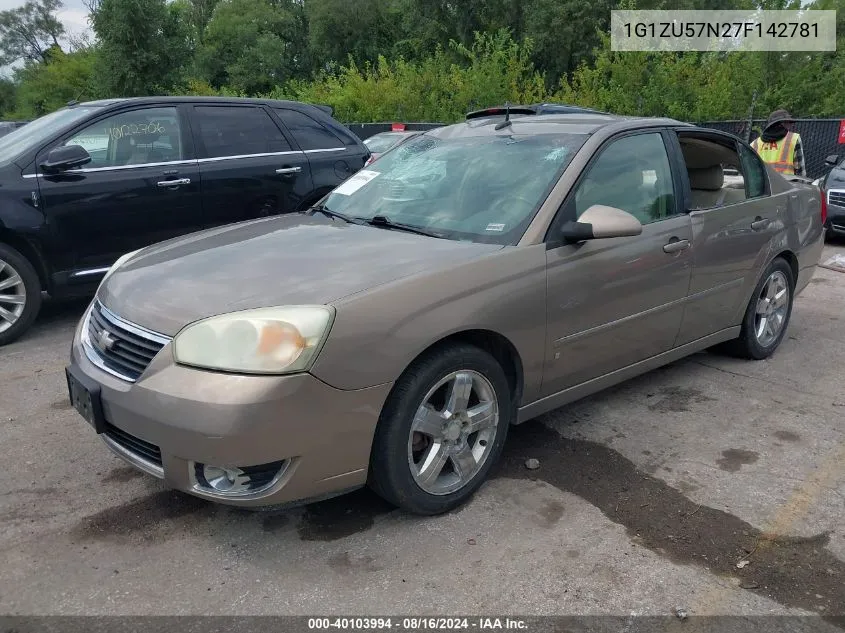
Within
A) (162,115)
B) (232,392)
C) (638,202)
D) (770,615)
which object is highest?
(162,115)

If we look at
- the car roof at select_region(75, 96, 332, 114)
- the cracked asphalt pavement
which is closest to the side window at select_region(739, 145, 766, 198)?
the cracked asphalt pavement

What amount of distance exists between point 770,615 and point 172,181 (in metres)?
5.16

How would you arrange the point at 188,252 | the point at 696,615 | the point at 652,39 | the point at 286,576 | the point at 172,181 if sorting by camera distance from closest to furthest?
the point at 696,615 → the point at 286,576 → the point at 188,252 → the point at 172,181 → the point at 652,39

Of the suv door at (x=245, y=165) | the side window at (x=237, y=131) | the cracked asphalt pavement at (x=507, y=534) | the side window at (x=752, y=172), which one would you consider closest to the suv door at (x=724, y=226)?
the side window at (x=752, y=172)

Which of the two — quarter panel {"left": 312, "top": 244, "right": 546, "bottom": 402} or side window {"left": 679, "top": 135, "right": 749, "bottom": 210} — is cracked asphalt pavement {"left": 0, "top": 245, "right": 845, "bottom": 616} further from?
side window {"left": 679, "top": 135, "right": 749, "bottom": 210}

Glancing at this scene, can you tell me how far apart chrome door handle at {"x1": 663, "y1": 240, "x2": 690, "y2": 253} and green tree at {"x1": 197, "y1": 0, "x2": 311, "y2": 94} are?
4870cm

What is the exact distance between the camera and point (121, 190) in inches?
222

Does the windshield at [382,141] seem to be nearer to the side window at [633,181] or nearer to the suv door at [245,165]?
the suv door at [245,165]

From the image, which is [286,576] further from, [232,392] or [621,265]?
[621,265]

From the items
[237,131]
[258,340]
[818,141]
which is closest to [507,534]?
[258,340]

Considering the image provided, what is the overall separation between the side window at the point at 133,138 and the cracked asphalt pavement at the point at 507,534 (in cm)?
234

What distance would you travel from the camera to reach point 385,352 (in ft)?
8.83

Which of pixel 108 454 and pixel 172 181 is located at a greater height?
pixel 172 181

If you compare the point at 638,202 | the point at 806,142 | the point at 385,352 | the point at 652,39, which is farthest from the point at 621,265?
the point at 652,39
